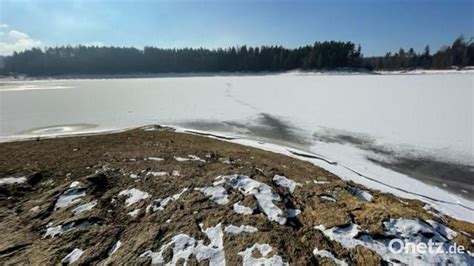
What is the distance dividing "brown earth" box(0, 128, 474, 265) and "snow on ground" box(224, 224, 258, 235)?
7 cm

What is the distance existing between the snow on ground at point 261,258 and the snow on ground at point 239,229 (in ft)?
0.97

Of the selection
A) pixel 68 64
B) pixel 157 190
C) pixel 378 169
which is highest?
pixel 68 64

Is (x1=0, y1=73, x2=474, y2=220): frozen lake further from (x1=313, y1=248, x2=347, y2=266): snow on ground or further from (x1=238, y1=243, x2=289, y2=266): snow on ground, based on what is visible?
(x1=238, y1=243, x2=289, y2=266): snow on ground

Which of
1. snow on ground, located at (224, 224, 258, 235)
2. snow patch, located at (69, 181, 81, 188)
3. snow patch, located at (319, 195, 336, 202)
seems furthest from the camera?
snow patch, located at (69, 181, 81, 188)

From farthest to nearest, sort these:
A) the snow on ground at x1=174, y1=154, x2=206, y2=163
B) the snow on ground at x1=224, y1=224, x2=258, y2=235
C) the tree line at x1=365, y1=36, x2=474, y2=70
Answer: the tree line at x1=365, y1=36, x2=474, y2=70
the snow on ground at x1=174, y1=154, x2=206, y2=163
the snow on ground at x1=224, y1=224, x2=258, y2=235

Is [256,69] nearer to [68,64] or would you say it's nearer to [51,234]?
[68,64]

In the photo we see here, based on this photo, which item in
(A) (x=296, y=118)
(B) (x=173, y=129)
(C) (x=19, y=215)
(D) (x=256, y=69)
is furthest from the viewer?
(D) (x=256, y=69)

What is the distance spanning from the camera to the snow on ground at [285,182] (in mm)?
5029

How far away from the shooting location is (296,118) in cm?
1265

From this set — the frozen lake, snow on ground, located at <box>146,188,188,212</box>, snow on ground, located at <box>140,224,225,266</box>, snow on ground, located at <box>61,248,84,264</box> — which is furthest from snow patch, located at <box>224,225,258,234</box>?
the frozen lake

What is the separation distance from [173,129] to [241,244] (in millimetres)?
7945

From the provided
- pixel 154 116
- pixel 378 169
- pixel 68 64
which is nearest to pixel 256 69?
pixel 68 64

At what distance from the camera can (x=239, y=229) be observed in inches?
145

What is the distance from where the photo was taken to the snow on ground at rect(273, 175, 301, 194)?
16.5ft
